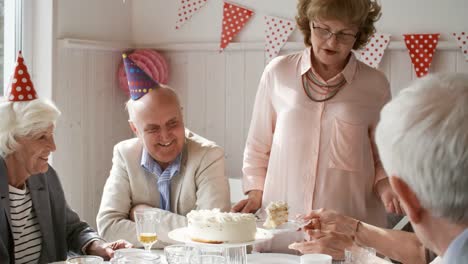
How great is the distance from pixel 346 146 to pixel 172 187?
0.67 m

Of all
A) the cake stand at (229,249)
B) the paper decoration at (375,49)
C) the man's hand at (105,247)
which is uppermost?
the paper decoration at (375,49)

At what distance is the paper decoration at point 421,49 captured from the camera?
3704 mm

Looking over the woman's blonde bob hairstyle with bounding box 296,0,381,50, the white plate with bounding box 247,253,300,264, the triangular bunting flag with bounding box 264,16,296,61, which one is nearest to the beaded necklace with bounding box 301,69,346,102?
the woman's blonde bob hairstyle with bounding box 296,0,381,50

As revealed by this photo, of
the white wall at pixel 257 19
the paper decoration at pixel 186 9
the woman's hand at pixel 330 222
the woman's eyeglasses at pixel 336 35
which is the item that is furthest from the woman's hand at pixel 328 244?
the paper decoration at pixel 186 9

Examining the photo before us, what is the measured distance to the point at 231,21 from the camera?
4234mm

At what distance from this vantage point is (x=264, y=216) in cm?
264

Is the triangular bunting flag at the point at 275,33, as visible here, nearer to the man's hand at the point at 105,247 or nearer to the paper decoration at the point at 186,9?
the paper decoration at the point at 186,9

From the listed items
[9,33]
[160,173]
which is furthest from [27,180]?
[9,33]

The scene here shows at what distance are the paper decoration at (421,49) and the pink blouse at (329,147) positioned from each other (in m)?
1.08

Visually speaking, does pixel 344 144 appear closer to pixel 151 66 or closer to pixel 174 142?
pixel 174 142

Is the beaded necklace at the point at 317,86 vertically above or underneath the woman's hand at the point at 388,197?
above

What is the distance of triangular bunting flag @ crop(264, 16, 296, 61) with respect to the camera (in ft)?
13.3

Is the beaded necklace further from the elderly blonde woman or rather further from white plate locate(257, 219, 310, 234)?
the elderly blonde woman

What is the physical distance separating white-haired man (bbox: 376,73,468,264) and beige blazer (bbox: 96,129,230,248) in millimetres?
1576
